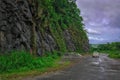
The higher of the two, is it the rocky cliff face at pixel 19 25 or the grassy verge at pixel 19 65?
the rocky cliff face at pixel 19 25

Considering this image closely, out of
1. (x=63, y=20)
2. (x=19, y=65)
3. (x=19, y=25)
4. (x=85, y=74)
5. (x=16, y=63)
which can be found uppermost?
(x=63, y=20)

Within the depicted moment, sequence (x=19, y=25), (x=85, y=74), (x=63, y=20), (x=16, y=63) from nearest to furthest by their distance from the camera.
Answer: (x=85, y=74), (x=16, y=63), (x=19, y=25), (x=63, y=20)

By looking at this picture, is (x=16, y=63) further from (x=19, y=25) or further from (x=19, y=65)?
(x=19, y=25)

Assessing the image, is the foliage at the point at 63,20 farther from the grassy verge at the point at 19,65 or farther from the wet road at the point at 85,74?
the grassy verge at the point at 19,65

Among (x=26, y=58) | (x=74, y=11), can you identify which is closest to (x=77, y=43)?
(x=74, y=11)

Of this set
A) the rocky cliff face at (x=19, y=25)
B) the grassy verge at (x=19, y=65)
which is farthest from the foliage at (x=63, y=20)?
the grassy verge at (x=19, y=65)

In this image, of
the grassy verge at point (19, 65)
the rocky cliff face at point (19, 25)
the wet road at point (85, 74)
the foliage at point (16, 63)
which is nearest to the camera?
the wet road at point (85, 74)

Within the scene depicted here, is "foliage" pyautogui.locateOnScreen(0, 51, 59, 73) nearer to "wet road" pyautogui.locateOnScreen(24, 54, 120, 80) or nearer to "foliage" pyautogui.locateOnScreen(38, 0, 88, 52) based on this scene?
"wet road" pyautogui.locateOnScreen(24, 54, 120, 80)

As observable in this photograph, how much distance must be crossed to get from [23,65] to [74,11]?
10098 centimetres

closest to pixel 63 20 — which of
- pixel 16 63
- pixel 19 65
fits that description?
pixel 19 65

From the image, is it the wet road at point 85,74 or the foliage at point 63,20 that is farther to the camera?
the foliage at point 63,20

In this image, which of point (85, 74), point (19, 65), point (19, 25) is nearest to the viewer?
point (85, 74)

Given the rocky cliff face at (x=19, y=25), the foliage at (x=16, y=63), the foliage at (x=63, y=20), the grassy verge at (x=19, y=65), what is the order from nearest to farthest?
the grassy verge at (x=19, y=65), the foliage at (x=16, y=63), the rocky cliff face at (x=19, y=25), the foliage at (x=63, y=20)

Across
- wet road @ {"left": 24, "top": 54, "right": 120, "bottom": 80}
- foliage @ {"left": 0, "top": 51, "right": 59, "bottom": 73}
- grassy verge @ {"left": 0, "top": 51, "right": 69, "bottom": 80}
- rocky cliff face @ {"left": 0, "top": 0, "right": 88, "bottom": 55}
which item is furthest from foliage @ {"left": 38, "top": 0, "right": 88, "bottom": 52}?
grassy verge @ {"left": 0, "top": 51, "right": 69, "bottom": 80}
